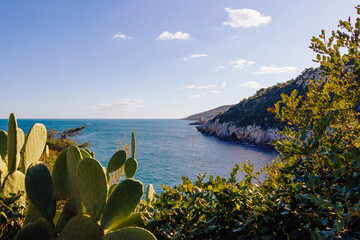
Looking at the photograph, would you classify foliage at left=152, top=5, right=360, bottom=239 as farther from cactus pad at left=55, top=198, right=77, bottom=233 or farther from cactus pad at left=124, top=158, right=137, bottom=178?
cactus pad at left=124, top=158, right=137, bottom=178

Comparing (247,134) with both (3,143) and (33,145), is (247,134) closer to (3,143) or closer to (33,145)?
(3,143)

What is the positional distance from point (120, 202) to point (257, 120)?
35.5m

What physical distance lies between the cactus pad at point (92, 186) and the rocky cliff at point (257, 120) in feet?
87.8

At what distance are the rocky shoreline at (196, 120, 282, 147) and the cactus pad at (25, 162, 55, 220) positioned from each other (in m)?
26.8

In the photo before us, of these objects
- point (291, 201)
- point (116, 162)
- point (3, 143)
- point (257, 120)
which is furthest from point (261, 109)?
point (3, 143)

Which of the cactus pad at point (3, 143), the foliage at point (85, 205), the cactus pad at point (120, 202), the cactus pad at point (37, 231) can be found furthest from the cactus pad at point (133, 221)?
the cactus pad at point (3, 143)

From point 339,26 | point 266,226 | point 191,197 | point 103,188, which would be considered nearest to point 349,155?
point 266,226

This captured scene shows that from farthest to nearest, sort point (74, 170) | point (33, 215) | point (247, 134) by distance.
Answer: point (247, 134) < point (33, 215) < point (74, 170)

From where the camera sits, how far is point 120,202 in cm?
137

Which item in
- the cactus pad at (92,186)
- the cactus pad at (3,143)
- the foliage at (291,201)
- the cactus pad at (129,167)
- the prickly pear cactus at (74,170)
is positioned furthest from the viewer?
the cactus pad at (129,167)

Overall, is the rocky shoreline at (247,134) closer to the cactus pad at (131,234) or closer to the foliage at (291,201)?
the foliage at (291,201)

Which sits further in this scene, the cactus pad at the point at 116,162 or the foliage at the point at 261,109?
the foliage at the point at 261,109

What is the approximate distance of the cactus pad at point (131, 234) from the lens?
3.95ft

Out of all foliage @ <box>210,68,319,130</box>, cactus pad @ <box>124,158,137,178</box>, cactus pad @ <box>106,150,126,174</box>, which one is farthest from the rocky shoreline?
cactus pad @ <box>106,150,126,174</box>
